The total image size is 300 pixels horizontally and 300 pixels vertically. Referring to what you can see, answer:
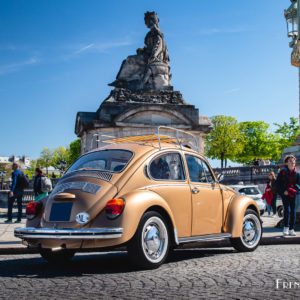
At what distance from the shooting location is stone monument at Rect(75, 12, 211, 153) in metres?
24.2

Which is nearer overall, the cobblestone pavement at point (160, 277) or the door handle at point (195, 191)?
the cobblestone pavement at point (160, 277)

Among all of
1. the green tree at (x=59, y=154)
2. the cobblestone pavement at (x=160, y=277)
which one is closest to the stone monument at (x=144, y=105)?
the cobblestone pavement at (x=160, y=277)

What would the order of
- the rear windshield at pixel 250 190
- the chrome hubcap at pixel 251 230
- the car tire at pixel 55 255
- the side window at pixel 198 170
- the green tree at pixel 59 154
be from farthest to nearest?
1. the green tree at pixel 59 154
2. the rear windshield at pixel 250 190
3. the chrome hubcap at pixel 251 230
4. the side window at pixel 198 170
5. the car tire at pixel 55 255

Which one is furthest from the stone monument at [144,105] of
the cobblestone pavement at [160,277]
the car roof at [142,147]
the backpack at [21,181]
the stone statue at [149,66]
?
the cobblestone pavement at [160,277]

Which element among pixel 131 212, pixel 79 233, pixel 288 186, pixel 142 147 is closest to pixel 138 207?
pixel 131 212

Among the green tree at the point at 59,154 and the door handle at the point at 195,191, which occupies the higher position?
the green tree at the point at 59,154

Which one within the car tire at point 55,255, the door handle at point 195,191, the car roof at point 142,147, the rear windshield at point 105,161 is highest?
the car roof at point 142,147

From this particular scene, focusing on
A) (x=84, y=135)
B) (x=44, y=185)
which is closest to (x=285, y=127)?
(x=84, y=135)

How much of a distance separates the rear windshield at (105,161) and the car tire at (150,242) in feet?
3.04

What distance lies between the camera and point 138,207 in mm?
6457

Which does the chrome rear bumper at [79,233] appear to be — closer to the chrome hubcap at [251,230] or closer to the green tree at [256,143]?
the chrome hubcap at [251,230]

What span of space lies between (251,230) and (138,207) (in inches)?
122

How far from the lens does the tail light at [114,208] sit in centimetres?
636

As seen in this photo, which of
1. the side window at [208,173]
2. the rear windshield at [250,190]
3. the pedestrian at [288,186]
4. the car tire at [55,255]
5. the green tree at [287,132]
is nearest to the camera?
the car tire at [55,255]
